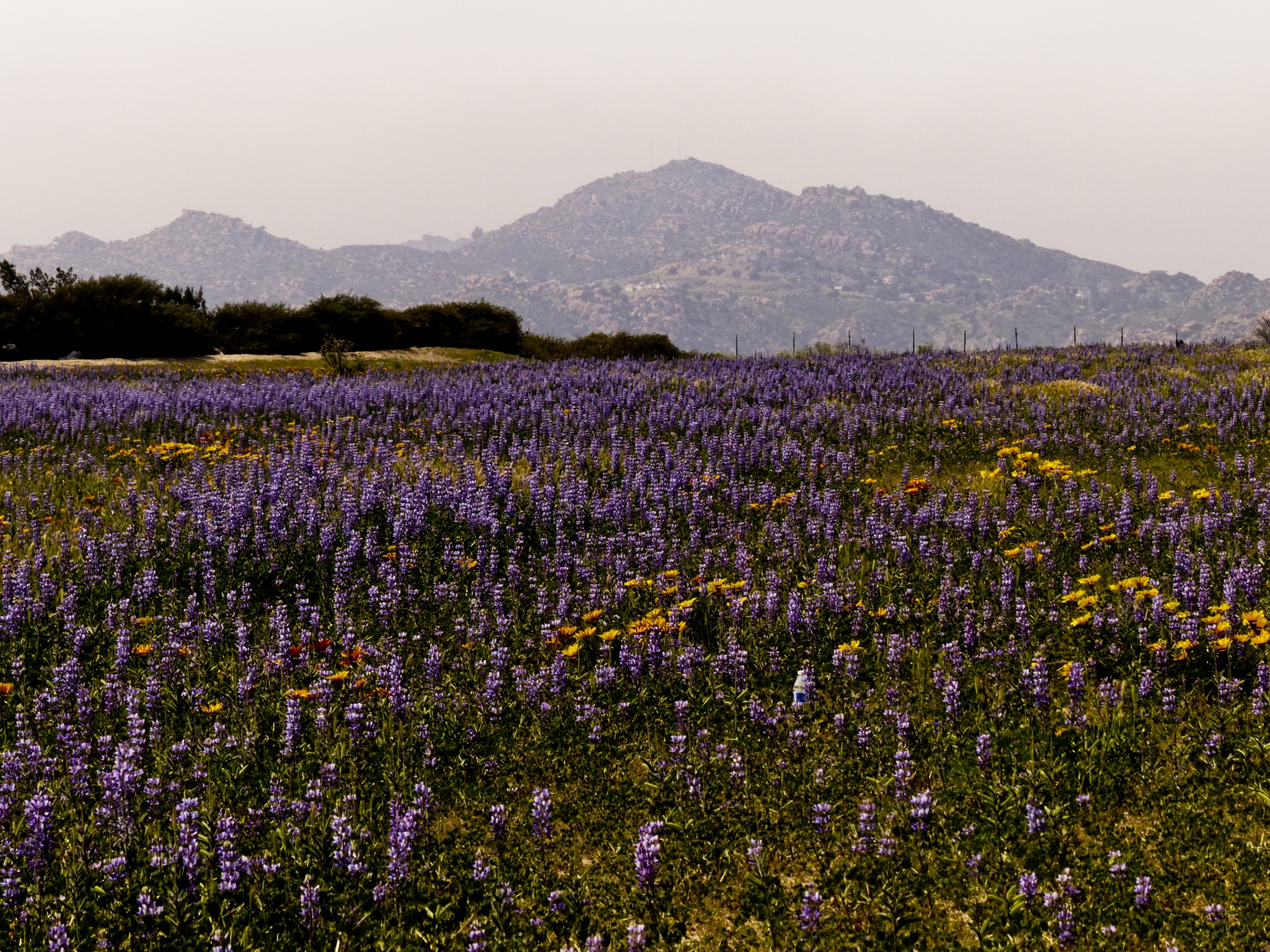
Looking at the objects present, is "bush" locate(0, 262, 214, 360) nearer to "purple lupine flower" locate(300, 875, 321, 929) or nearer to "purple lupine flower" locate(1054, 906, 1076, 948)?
"purple lupine flower" locate(300, 875, 321, 929)

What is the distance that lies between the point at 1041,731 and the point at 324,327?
42.2 metres

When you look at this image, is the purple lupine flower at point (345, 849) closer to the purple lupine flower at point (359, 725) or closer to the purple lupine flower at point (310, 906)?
the purple lupine flower at point (310, 906)

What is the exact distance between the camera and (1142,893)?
16.3ft

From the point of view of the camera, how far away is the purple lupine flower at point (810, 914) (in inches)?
191

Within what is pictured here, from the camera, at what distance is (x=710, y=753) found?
266 inches

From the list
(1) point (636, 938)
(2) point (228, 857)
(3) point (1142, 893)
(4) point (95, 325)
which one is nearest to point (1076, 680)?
(3) point (1142, 893)

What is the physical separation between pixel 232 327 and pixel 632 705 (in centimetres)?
4313

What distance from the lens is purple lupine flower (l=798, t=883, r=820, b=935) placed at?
486 cm

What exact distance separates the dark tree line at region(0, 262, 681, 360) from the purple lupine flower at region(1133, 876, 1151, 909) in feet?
102

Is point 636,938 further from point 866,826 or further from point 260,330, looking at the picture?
point 260,330

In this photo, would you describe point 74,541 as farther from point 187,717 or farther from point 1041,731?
point 1041,731

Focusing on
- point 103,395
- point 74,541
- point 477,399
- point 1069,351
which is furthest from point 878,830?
point 1069,351

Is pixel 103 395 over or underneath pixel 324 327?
underneath

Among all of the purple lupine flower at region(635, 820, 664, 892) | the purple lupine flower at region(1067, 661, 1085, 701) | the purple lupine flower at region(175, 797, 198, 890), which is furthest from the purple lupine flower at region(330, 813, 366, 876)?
the purple lupine flower at region(1067, 661, 1085, 701)
